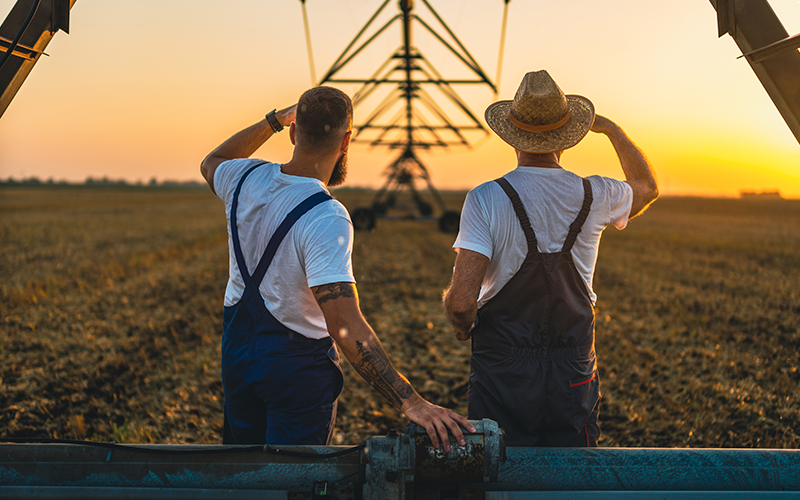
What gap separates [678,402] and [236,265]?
4553 mm

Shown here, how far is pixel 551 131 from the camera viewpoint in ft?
7.04

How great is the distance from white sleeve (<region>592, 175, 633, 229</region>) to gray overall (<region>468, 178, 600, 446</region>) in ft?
0.39

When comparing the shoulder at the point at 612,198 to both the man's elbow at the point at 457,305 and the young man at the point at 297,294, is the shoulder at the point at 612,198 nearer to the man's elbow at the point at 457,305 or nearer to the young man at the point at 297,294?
the man's elbow at the point at 457,305

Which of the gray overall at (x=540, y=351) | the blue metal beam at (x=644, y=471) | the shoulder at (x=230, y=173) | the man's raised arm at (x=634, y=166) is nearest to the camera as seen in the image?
the blue metal beam at (x=644, y=471)

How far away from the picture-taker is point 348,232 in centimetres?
180

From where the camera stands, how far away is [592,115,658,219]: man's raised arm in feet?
7.42

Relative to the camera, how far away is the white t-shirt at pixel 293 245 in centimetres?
177

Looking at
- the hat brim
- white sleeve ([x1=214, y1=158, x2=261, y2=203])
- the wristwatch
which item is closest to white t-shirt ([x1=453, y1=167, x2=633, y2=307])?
the hat brim

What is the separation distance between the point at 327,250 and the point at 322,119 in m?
0.55

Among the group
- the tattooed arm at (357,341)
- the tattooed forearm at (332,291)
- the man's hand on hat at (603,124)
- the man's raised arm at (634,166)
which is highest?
the man's hand on hat at (603,124)

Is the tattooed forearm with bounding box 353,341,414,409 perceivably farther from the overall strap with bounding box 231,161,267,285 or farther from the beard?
the beard

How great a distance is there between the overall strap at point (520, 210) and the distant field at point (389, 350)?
281 cm

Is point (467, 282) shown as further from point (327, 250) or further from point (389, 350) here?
point (389, 350)

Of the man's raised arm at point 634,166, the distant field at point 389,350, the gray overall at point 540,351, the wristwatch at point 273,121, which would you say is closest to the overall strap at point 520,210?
the gray overall at point 540,351
